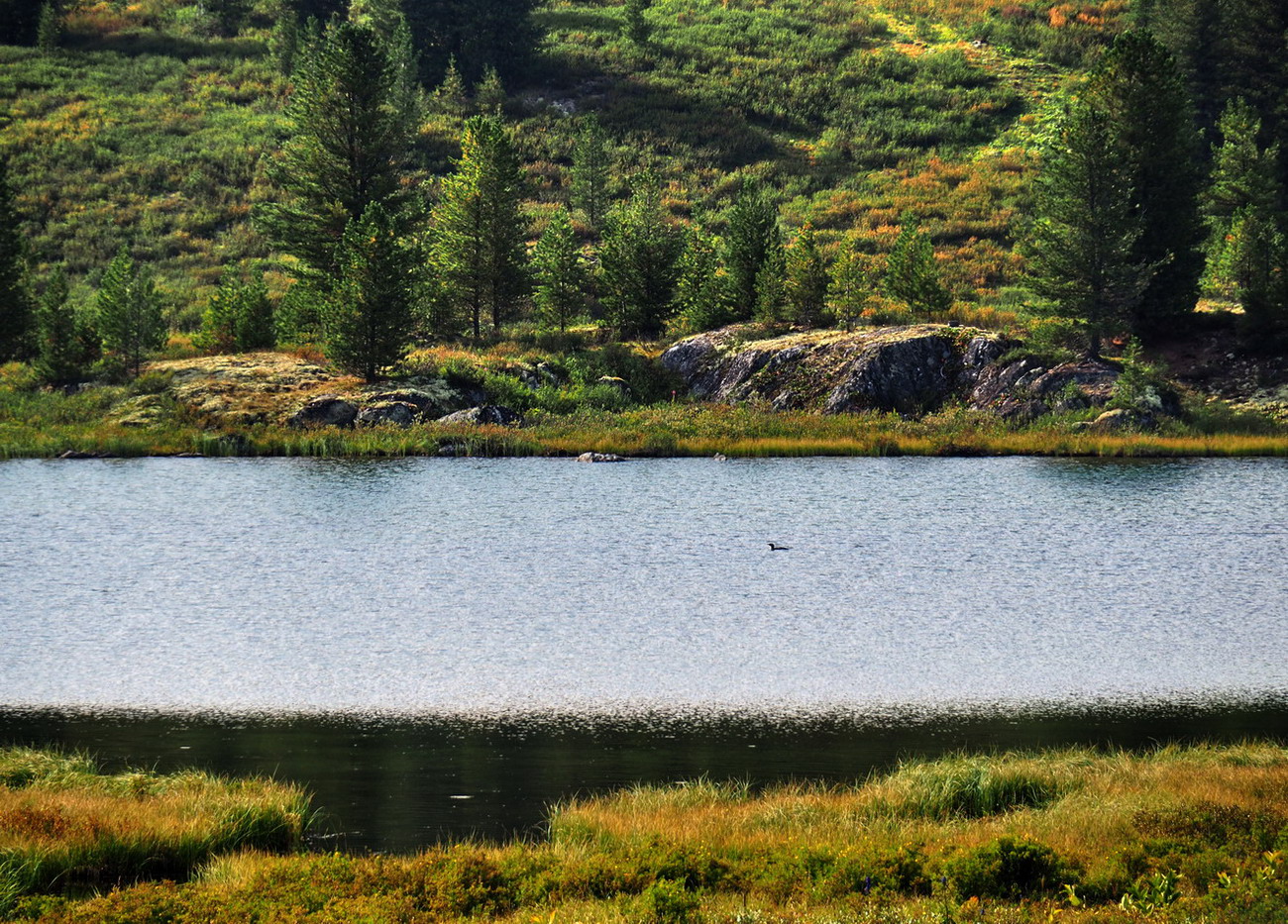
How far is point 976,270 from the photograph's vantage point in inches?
2874

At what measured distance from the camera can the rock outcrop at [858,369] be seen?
5388 cm

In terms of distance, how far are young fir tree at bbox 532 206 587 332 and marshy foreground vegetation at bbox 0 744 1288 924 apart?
165ft

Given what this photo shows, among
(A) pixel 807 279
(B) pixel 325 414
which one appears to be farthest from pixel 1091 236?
(B) pixel 325 414

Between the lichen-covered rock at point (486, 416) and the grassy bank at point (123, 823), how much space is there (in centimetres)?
3836

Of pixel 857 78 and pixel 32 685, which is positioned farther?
pixel 857 78

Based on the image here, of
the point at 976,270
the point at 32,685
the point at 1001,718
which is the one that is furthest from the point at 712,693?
the point at 976,270

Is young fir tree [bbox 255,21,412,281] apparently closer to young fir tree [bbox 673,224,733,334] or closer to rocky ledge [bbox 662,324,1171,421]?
young fir tree [bbox 673,224,733,334]

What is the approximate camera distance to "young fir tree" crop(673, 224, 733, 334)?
205 ft

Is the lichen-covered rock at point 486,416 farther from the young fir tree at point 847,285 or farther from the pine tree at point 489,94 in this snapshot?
the pine tree at point 489,94

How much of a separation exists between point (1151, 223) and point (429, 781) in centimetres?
5494

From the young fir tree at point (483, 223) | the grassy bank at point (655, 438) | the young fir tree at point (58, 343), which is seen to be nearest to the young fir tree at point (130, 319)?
the young fir tree at point (58, 343)

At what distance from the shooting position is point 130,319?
5469cm

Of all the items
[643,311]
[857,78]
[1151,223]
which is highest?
[857,78]

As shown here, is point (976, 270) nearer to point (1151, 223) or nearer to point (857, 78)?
point (1151, 223)
